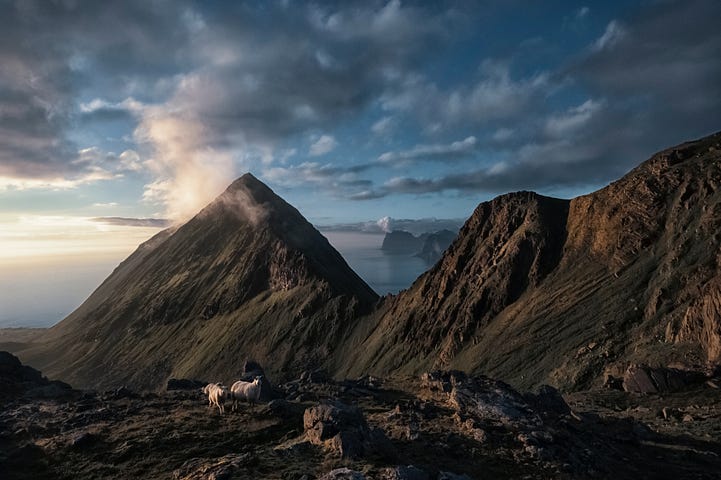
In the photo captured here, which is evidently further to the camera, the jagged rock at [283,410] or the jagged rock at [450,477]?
the jagged rock at [283,410]

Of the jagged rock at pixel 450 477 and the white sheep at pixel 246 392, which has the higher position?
the white sheep at pixel 246 392

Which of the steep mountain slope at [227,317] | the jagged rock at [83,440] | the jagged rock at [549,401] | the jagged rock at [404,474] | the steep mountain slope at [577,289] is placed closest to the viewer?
the jagged rock at [404,474]

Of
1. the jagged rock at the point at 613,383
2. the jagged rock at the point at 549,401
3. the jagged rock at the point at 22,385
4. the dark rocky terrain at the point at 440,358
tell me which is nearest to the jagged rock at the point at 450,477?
the dark rocky terrain at the point at 440,358

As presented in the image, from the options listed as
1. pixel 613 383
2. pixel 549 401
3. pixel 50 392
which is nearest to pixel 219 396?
pixel 50 392

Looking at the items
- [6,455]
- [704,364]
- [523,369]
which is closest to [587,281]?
[523,369]

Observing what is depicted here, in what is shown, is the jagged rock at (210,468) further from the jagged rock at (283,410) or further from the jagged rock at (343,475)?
the jagged rock at (283,410)

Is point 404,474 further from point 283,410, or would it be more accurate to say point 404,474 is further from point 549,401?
point 549,401
